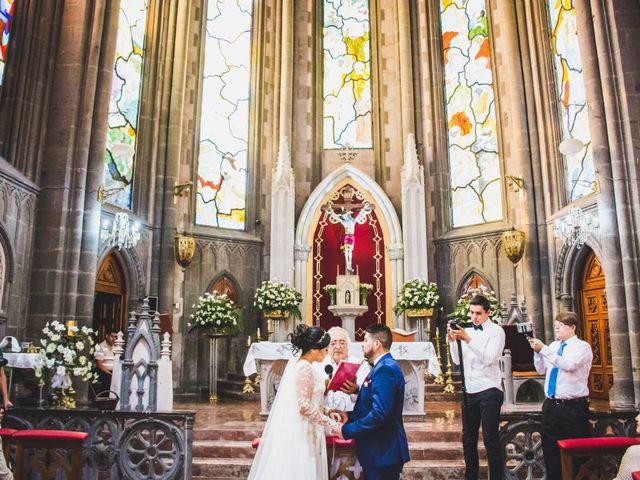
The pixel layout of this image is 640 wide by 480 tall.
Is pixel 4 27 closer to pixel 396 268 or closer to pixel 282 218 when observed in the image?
pixel 282 218

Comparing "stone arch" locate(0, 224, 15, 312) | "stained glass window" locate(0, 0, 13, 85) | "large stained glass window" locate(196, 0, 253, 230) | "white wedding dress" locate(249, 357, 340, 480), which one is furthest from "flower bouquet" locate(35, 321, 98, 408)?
"large stained glass window" locate(196, 0, 253, 230)

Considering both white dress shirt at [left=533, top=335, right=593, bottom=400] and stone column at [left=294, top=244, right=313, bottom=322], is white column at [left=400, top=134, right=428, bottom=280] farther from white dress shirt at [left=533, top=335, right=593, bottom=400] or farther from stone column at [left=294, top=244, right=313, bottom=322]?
white dress shirt at [left=533, top=335, right=593, bottom=400]

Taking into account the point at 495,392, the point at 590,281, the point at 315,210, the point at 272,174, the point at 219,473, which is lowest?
the point at 219,473

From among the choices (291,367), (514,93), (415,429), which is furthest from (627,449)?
(514,93)

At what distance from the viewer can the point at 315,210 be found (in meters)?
14.4

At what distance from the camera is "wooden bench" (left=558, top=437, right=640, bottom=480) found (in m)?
4.51

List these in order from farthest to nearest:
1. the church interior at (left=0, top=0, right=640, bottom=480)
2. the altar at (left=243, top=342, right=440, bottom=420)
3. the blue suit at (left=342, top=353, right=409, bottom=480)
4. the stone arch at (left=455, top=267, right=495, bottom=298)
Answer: the stone arch at (left=455, top=267, right=495, bottom=298)
the church interior at (left=0, top=0, right=640, bottom=480)
the altar at (left=243, top=342, right=440, bottom=420)
the blue suit at (left=342, top=353, right=409, bottom=480)

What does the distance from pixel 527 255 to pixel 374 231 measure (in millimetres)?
3832

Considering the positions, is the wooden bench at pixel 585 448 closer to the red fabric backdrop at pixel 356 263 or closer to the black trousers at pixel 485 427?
the black trousers at pixel 485 427

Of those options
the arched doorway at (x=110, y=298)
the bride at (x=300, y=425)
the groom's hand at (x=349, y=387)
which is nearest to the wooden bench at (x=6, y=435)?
the bride at (x=300, y=425)

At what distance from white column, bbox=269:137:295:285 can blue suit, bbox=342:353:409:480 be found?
9968mm

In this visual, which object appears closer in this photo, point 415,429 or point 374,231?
point 415,429

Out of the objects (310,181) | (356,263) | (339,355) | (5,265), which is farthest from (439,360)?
(5,265)

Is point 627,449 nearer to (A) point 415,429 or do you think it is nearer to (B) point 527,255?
(A) point 415,429
